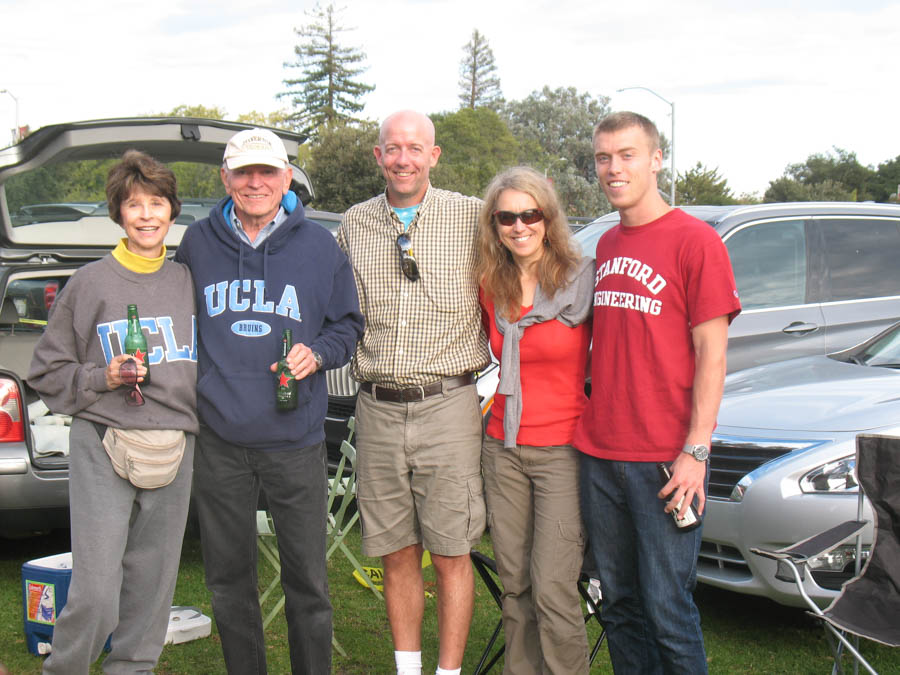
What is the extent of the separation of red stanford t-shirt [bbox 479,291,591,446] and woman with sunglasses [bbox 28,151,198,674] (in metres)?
1.13

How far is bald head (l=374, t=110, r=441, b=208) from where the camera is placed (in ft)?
11.1

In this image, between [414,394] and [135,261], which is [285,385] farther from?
[135,261]

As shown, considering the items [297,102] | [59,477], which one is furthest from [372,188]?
[59,477]

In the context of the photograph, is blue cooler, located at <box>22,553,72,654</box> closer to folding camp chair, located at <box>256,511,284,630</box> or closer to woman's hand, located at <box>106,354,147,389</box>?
folding camp chair, located at <box>256,511,284,630</box>

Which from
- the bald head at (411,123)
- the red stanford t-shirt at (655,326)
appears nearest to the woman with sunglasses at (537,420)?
the red stanford t-shirt at (655,326)

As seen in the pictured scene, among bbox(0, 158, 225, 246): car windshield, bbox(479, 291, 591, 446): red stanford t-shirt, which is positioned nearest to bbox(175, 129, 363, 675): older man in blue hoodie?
bbox(479, 291, 591, 446): red stanford t-shirt

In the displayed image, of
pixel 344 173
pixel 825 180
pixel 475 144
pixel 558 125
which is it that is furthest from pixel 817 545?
pixel 558 125

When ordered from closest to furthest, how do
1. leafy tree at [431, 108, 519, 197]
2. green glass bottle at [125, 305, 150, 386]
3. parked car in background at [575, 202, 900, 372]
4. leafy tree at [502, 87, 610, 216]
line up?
green glass bottle at [125, 305, 150, 386], parked car in background at [575, 202, 900, 372], leafy tree at [431, 108, 519, 197], leafy tree at [502, 87, 610, 216]

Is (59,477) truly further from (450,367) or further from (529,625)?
(529,625)

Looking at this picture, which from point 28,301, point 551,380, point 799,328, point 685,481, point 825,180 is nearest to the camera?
point 685,481

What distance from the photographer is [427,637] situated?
4.09 metres

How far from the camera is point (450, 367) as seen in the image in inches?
132

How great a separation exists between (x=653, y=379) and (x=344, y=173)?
35678 mm

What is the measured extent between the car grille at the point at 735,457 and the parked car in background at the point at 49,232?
243 cm
